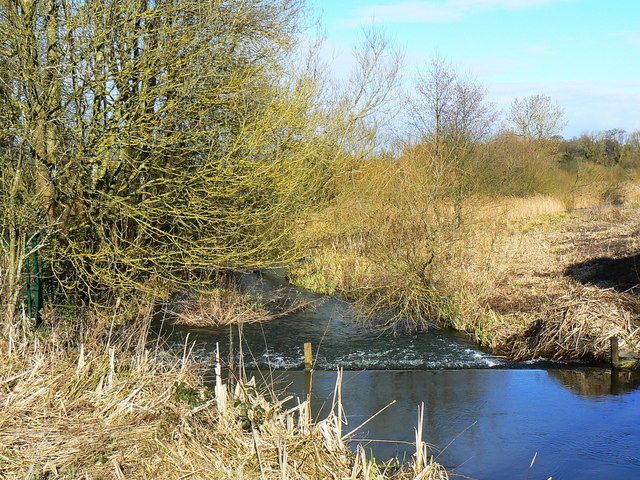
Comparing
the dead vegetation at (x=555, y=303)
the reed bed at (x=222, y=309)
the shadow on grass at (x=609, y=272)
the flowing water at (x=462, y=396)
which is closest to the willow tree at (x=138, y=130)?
the reed bed at (x=222, y=309)

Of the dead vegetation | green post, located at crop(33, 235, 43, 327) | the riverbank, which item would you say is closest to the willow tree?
green post, located at crop(33, 235, 43, 327)

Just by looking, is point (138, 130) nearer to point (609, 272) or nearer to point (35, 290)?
point (35, 290)

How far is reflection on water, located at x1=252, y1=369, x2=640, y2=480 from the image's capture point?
19.3 feet

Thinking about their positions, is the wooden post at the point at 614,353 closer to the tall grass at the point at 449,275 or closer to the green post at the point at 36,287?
the tall grass at the point at 449,275

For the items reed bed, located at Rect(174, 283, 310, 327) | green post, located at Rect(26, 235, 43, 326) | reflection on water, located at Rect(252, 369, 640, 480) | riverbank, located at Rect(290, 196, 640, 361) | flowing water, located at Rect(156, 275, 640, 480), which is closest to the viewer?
reflection on water, located at Rect(252, 369, 640, 480)

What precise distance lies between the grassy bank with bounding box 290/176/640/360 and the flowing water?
0.49 meters

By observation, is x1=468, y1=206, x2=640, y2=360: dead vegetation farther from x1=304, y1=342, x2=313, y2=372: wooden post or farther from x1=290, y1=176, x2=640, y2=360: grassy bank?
x1=304, y1=342, x2=313, y2=372: wooden post

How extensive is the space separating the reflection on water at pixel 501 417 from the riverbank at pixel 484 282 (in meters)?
0.87

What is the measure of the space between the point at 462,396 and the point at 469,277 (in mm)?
3562

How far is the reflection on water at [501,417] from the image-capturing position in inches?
232

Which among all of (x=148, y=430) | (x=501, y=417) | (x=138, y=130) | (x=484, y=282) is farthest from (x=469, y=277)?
(x=148, y=430)

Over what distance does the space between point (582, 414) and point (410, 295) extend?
13.3 feet

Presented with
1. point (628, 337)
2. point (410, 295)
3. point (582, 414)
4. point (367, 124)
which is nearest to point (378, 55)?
point (367, 124)

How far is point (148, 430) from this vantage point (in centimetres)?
493
